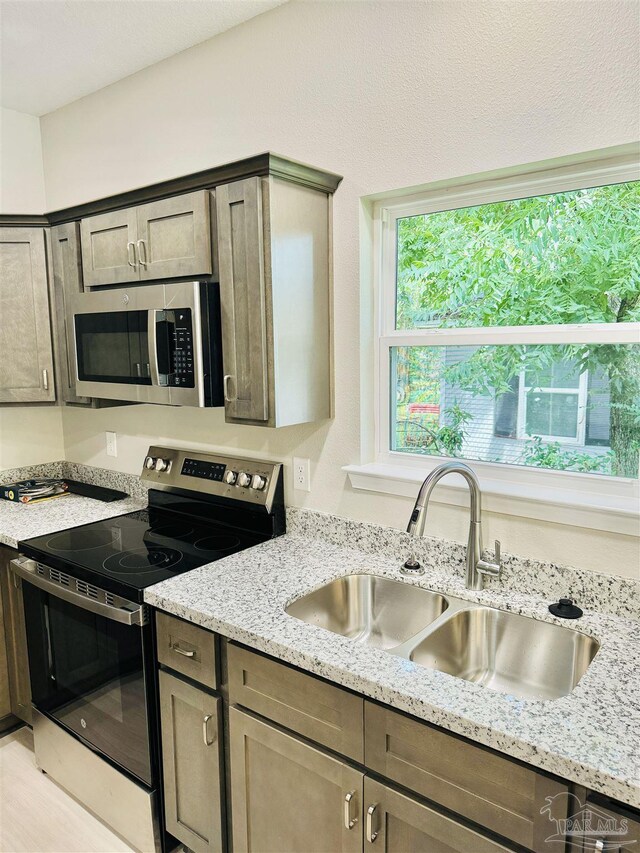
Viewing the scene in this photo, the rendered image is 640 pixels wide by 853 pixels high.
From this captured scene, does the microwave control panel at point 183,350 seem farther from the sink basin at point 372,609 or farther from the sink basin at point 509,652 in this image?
the sink basin at point 509,652

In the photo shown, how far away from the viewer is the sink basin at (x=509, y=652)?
1.51m

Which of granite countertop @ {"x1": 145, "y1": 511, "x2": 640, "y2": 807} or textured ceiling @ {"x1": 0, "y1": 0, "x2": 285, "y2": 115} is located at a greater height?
textured ceiling @ {"x1": 0, "y1": 0, "x2": 285, "y2": 115}

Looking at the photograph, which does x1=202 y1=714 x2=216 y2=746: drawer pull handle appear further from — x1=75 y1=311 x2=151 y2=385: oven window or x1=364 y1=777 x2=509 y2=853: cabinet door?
x1=75 y1=311 x2=151 y2=385: oven window

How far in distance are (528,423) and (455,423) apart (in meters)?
0.24

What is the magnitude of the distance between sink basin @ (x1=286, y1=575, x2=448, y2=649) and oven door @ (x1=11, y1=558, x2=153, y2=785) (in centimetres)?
53

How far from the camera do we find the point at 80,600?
6.39 feet

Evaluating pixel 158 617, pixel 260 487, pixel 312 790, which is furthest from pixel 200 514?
pixel 312 790

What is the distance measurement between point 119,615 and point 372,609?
0.77m

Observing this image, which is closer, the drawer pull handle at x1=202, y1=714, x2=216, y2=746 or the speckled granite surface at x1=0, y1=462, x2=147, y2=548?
the drawer pull handle at x1=202, y1=714, x2=216, y2=746

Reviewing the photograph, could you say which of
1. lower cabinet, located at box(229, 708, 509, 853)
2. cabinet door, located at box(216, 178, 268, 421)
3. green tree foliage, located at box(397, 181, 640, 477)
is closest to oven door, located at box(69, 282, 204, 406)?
cabinet door, located at box(216, 178, 268, 421)

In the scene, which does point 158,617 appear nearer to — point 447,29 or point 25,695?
point 25,695

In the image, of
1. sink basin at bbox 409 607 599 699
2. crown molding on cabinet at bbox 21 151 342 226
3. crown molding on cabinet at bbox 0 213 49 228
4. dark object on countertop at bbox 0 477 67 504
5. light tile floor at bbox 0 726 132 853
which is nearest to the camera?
sink basin at bbox 409 607 599 699

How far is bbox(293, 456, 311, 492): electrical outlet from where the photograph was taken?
220cm

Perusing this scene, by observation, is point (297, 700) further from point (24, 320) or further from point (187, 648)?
point (24, 320)
